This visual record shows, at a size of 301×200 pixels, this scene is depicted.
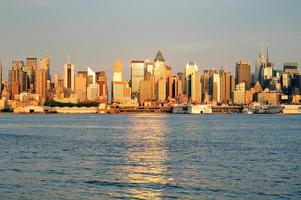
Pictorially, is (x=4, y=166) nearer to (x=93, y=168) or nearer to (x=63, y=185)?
(x=93, y=168)

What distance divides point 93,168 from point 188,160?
8269mm

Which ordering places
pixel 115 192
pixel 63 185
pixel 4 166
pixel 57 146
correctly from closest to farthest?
1. pixel 115 192
2. pixel 63 185
3. pixel 4 166
4. pixel 57 146

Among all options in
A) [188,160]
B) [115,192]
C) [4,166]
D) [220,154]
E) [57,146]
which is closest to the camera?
[115,192]

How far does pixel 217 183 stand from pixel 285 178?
14.3 ft

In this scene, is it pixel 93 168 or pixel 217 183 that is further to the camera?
pixel 93 168

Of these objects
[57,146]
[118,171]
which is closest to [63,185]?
[118,171]

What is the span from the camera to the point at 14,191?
94.5ft

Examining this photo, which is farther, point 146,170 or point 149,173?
point 146,170

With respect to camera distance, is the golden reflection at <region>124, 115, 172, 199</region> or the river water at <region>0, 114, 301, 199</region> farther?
the golden reflection at <region>124, 115, 172, 199</region>

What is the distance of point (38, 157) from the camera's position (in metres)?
44.8

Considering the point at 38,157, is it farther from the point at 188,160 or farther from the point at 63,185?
the point at 63,185

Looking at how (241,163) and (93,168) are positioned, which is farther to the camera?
(241,163)

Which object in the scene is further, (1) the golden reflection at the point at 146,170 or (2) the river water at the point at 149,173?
(1) the golden reflection at the point at 146,170

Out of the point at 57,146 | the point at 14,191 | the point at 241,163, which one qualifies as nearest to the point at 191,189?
the point at 14,191
